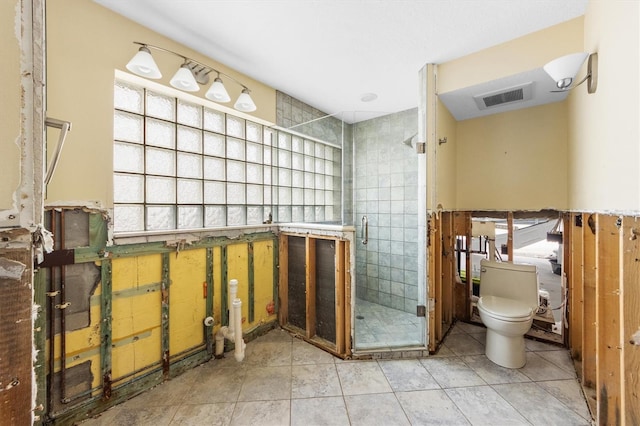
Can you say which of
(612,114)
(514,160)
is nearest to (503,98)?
(514,160)

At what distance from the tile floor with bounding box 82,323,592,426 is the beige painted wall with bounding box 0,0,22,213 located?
1.56 meters

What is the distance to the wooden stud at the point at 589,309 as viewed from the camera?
5.70 feet

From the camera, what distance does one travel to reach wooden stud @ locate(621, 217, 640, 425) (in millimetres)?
1039

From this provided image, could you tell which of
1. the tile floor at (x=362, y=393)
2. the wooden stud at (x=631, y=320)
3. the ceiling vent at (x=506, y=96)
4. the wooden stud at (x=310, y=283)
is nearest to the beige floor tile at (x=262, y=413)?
the tile floor at (x=362, y=393)

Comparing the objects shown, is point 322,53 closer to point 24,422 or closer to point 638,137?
point 638,137

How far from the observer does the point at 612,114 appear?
1273 millimetres

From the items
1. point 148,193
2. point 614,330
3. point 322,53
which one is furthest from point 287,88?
point 614,330

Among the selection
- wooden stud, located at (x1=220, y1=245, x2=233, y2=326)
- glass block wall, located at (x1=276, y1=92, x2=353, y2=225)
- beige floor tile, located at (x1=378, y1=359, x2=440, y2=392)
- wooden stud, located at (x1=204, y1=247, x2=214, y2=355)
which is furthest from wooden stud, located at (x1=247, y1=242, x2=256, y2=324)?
beige floor tile, located at (x1=378, y1=359, x2=440, y2=392)

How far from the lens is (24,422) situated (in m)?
0.69

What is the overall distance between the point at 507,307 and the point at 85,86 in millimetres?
3451

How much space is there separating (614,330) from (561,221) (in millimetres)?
1480

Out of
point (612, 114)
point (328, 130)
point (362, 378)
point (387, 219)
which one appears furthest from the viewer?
point (387, 219)

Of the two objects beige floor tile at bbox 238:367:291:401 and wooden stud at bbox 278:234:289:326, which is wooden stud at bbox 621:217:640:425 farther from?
wooden stud at bbox 278:234:289:326

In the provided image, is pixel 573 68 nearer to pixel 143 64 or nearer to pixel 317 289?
pixel 317 289
